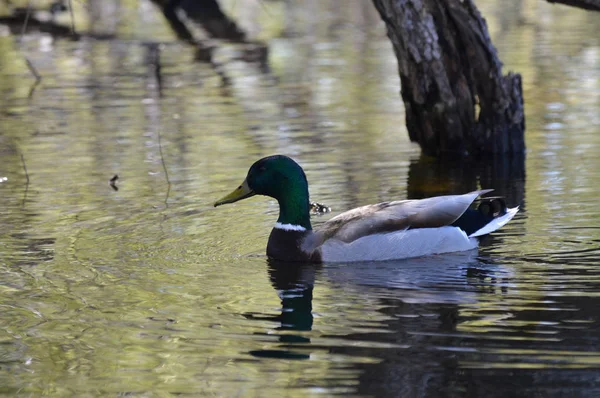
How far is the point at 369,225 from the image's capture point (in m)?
8.16

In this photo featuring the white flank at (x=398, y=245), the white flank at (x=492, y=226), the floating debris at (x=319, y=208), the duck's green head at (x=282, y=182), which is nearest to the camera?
the white flank at (x=398, y=245)

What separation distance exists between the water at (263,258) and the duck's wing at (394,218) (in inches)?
9.5

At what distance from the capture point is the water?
5.77 meters

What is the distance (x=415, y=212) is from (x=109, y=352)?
9.34 ft

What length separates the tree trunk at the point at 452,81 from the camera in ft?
35.8

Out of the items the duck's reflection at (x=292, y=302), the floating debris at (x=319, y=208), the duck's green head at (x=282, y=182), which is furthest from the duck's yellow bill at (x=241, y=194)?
the floating debris at (x=319, y=208)

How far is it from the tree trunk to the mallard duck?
8.89 ft

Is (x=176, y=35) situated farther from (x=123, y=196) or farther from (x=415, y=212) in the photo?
(x=415, y=212)

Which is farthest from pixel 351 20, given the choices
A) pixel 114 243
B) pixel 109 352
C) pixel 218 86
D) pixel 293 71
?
pixel 109 352

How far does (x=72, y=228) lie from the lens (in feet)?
30.2

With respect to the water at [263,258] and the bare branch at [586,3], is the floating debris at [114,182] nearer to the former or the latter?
the water at [263,258]

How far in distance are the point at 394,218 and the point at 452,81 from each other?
11.4 ft

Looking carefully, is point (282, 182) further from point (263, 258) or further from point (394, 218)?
point (394, 218)

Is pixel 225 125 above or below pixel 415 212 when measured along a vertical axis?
below
